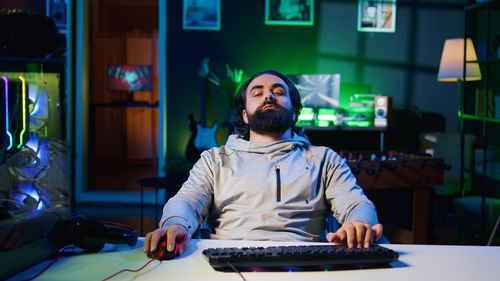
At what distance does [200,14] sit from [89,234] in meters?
4.89

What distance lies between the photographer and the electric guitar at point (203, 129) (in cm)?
571

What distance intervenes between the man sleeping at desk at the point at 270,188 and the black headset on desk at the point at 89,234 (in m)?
0.37

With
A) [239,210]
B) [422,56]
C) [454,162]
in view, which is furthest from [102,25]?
[239,210]

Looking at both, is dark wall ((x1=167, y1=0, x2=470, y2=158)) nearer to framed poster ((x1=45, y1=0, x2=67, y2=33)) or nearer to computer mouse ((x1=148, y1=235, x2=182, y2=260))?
framed poster ((x1=45, y1=0, x2=67, y2=33))

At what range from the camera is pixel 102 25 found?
883 cm

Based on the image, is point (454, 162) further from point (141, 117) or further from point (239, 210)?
point (141, 117)

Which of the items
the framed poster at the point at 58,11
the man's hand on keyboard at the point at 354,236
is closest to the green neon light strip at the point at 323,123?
the framed poster at the point at 58,11

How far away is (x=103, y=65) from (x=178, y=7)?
271 cm

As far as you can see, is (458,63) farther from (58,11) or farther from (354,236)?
(354,236)

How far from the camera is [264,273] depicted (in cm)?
134

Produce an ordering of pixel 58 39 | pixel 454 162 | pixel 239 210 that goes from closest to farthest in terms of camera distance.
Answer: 1. pixel 58 39
2. pixel 239 210
3. pixel 454 162

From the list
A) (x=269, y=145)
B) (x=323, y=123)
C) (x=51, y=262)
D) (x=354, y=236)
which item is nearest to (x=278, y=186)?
(x=269, y=145)

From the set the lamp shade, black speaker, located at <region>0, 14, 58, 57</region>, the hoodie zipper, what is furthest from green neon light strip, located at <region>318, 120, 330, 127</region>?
black speaker, located at <region>0, 14, 58, 57</region>

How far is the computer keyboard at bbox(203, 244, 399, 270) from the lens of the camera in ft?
4.46
